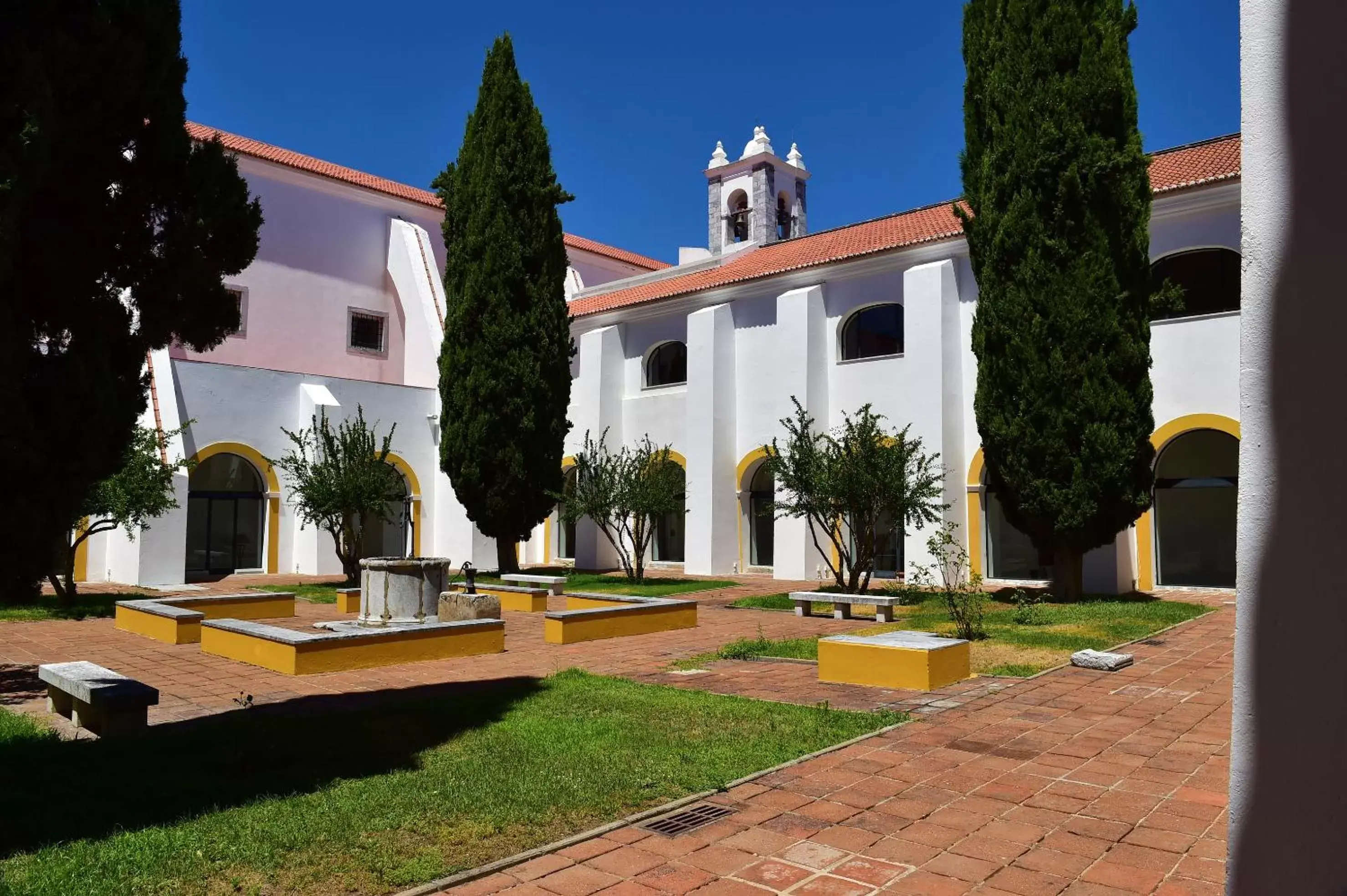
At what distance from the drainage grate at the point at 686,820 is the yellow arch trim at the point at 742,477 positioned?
1837cm

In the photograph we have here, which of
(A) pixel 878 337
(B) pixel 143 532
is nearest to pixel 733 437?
(A) pixel 878 337

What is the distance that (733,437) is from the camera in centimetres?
2347

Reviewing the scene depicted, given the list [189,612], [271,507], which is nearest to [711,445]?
[271,507]

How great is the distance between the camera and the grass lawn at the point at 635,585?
18.0m

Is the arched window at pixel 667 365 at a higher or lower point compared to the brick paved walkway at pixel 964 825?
higher

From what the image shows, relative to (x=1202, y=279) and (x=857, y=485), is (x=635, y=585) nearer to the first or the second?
(x=857, y=485)

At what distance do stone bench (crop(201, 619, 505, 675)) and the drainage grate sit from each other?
19.1 feet

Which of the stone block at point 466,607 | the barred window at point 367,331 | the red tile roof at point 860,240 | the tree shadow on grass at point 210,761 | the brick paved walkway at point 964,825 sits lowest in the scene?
the tree shadow on grass at point 210,761

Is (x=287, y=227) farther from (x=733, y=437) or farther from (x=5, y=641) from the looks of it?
(x=5, y=641)

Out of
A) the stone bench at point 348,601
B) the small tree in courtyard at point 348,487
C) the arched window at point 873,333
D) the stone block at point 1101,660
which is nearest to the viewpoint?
the stone block at point 1101,660

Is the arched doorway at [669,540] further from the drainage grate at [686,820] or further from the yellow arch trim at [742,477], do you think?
the drainage grate at [686,820]

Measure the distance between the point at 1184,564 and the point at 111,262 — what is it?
1822 cm

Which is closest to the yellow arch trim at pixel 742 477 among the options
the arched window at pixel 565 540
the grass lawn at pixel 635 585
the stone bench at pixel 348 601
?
the grass lawn at pixel 635 585

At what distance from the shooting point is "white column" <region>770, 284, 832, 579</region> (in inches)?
838
